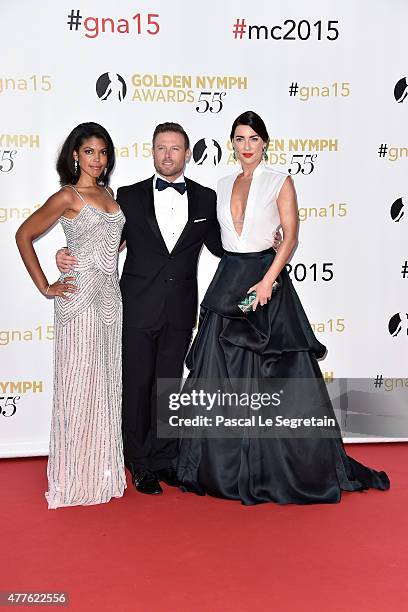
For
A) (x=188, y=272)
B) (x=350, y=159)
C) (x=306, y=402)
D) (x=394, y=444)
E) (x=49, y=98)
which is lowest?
(x=394, y=444)

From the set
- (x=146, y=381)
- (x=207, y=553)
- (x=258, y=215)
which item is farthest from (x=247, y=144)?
(x=207, y=553)

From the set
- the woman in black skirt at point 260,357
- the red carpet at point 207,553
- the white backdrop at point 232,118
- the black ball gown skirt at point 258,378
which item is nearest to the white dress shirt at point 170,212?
the woman in black skirt at point 260,357

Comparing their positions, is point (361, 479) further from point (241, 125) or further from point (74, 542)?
point (241, 125)

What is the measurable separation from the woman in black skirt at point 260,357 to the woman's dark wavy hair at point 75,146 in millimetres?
667

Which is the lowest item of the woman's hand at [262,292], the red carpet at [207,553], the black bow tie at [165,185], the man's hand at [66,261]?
the red carpet at [207,553]

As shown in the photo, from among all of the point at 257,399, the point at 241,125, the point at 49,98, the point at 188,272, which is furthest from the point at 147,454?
the point at 49,98

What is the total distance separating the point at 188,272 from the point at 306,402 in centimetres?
94

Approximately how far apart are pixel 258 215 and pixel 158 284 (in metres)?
0.65

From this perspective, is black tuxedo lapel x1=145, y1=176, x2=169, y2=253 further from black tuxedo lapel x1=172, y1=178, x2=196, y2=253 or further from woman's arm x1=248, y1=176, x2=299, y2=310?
woman's arm x1=248, y1=176, x2=299, y2=310

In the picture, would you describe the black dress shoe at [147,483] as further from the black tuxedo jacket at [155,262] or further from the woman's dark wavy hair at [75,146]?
the woman's dark wavy hair at [75,146]

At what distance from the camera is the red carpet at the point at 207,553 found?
123 inches

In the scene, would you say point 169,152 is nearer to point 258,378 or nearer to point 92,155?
point 92,155

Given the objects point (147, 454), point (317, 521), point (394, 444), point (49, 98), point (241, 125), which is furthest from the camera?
point (394, 444)

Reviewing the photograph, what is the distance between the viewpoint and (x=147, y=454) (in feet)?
14.9
